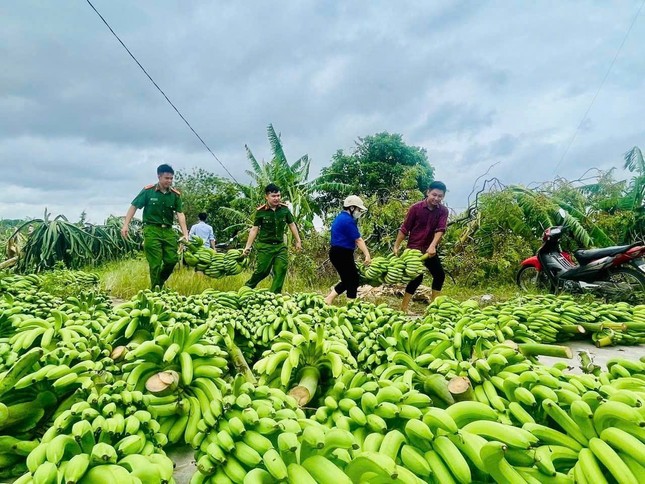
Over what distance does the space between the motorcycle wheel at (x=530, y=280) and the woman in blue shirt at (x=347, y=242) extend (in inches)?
147

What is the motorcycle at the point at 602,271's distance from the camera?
521 centimetres

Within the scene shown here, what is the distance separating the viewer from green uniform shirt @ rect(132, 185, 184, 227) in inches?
210

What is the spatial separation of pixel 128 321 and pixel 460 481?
1.49 m

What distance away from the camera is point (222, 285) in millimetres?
6945

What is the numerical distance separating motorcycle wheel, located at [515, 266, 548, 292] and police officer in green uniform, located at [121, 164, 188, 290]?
6.12 metres

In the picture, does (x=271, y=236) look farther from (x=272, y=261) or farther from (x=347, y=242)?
(x=347, y=242)

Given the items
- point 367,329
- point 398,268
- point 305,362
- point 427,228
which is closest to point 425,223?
point 427,228

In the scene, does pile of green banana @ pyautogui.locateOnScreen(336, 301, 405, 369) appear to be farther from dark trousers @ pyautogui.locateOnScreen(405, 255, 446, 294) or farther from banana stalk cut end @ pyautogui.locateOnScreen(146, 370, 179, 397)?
dark trousers @ pyautogui.locateOnScreen(405, 255, 446, 294)

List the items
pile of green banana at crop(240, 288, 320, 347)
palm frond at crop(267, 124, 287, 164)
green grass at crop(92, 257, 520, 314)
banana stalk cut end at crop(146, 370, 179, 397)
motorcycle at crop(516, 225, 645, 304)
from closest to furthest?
1. banana stalk cut end at crop(146, 370, 179, 397)
2. pile of green banana at crop(240, 288, 320, 347)
3. motorcycle at crop(516, 225, 645, 304)
4. green grass at crop(92, 257, 520, 314)
5. palm frond at crop(267, 124, 287, 164)

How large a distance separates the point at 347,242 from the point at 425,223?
1235 millimetres

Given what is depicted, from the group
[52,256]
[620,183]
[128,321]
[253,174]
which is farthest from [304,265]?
[620,183]

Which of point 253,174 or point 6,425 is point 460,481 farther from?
point 253,174

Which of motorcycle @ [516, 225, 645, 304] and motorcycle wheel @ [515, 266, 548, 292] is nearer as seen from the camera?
motorcycle @ [516, 225, 645, 304]

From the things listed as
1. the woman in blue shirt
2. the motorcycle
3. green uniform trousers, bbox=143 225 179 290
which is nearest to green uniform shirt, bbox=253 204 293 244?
the woman in blue shirt
